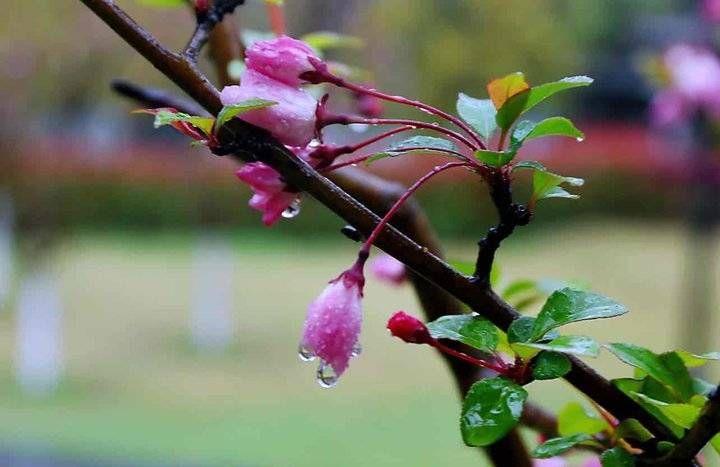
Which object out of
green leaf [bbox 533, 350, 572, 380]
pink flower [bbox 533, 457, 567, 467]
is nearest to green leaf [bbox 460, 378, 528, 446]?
green leaf [bbox 533, 350, 572, 380]

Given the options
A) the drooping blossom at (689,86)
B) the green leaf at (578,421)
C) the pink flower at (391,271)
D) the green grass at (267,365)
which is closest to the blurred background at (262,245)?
the green grass at (267,365)

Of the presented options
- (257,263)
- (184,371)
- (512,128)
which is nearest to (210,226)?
(257,263)

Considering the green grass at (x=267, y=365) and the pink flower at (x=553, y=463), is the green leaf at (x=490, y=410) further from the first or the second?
the green grass at (x=267, y=365)

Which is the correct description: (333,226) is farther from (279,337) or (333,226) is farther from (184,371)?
(184,371)

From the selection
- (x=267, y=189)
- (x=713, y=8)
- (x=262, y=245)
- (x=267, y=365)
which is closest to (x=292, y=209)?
(x=267, y=189)

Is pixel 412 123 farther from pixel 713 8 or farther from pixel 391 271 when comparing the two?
pixel 713 8

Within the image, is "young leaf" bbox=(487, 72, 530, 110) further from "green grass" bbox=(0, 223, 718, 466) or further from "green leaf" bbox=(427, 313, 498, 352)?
"green grass" bbox=(0, 223, 718, 466)
